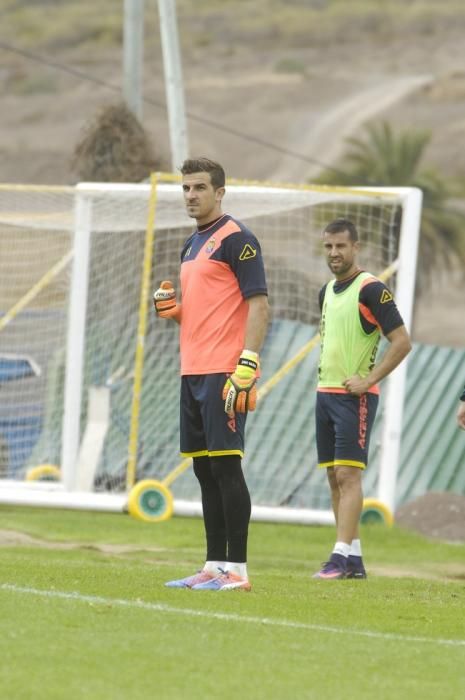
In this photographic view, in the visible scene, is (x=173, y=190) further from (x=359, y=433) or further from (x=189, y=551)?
(x=359, y=433)

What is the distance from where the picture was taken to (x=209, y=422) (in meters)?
8.23

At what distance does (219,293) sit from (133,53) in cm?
1273

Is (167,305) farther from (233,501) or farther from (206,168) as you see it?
(233,501)

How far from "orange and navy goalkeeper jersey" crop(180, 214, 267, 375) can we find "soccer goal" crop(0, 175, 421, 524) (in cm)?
560

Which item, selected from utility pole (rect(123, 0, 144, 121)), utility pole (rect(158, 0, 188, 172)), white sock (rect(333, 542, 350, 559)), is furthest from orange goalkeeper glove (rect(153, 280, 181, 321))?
utility pole (rect(123, 0, 144, 121))

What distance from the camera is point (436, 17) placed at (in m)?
93.2

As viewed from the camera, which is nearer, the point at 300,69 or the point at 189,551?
the point at 189,551

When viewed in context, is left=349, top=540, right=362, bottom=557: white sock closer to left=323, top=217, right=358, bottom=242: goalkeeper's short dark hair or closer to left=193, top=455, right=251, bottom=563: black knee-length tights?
left=193, top=455, right=251, bottom=563: black knee-length tights

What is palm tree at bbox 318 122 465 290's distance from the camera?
1585 inches

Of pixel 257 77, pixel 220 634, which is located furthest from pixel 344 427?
pixel 257 77

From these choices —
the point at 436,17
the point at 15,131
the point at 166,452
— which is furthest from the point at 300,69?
the point at 166,452

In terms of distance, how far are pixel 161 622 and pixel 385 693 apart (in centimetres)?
147

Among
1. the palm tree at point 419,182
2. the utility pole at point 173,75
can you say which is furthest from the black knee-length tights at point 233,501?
the palm tree at point 419,182

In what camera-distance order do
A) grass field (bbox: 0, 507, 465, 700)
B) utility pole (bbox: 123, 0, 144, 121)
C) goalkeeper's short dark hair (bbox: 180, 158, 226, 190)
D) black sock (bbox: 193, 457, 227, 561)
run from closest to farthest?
grass field (bbox: 0, 507, 465, 700), goalkeeper's short dark hair (bbox: 180, 158, 226, 190), black sock (bbox: 193, 457, 227, 561), utility pole (bbox: 123, 0, 144, 121)
